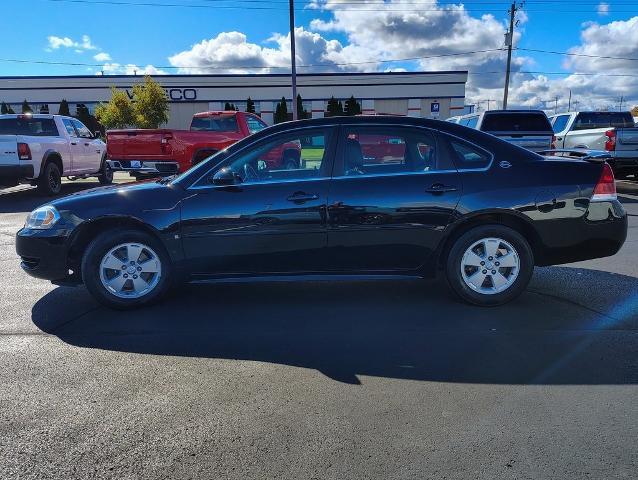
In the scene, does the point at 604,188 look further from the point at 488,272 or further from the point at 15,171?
the point at 15,171

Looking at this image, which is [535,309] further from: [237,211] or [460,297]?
[237,211]

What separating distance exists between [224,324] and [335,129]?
2026mm

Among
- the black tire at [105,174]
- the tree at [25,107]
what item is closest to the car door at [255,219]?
the black tire at [105,174]

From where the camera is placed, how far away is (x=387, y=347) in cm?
376

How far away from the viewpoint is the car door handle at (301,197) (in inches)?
171

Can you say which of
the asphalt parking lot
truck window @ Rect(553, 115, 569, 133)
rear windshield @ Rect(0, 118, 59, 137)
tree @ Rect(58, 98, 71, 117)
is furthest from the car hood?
tree @ Rect(58, 98, 71, 117)

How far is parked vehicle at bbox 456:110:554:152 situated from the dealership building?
3924cm

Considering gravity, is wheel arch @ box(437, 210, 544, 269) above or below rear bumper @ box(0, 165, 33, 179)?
below

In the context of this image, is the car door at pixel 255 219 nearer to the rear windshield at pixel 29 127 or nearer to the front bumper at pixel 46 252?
the front bumper at pixel 46 252

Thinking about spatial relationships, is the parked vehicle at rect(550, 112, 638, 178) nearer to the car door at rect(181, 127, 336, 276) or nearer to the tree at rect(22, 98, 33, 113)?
the car door at rect(181, 127, 336, 276)

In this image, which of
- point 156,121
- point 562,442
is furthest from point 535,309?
point 156,121

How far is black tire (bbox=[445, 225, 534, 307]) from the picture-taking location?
4461 mm

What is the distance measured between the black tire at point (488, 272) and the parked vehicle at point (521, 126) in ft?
26.7

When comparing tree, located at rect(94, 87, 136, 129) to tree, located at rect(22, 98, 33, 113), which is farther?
tree, located at rect(22, 98, 33, 113)
